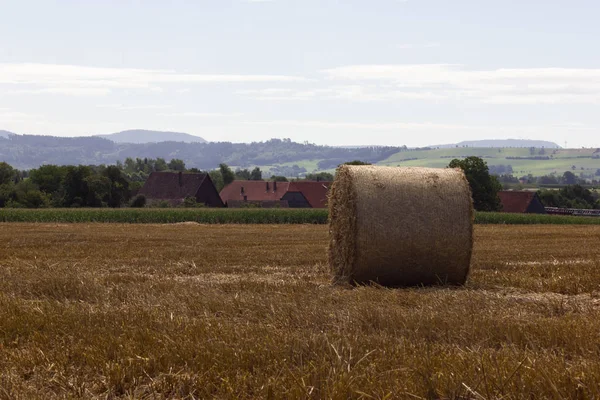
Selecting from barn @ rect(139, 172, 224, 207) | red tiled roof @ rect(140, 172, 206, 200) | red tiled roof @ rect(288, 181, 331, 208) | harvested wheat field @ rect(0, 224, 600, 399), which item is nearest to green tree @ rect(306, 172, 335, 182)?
red tiled roof @ rect(288, 181, 331, 208)

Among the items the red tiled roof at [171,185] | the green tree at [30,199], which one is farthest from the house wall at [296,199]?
the green tree at [30,199]

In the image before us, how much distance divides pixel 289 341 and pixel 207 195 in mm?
77520

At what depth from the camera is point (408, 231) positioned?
14047 mm

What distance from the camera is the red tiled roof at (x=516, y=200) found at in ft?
306

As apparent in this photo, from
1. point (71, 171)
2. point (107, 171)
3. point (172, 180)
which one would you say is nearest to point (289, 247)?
point (71, 171)

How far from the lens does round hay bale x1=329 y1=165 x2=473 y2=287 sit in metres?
14.1

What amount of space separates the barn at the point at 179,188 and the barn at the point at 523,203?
35650mm

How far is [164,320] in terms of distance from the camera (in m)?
7.82

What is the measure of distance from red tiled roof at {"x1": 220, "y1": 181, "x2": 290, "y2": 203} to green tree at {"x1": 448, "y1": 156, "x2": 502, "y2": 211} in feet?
100

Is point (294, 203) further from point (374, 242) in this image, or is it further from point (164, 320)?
point (164, 320)

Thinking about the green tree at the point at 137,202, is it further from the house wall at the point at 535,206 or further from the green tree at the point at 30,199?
the house wall at the point at 535,206

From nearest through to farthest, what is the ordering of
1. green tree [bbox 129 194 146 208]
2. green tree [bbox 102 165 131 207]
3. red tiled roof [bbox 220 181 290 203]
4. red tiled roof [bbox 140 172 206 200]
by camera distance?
1. green tree [bbox 102 165 131 207]
2. green tree [bbox 129 194 146 208]
3. red tiled roof [bbox 140 172 206 200]
4. red tiled roof [bbox 220 181 290 203]

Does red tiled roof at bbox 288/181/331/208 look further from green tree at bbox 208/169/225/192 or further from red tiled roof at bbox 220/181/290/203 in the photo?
green tree at bbox 208/169/225/192

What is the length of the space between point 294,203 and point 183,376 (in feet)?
317
